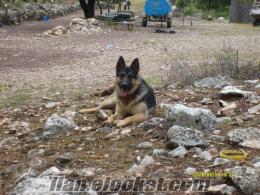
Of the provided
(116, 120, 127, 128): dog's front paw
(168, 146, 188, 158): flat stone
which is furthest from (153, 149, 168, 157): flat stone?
(116, 120, 127, 128): dog's front paw

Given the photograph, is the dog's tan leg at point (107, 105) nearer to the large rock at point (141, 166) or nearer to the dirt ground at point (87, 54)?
the dirt ground at point (87, 54)

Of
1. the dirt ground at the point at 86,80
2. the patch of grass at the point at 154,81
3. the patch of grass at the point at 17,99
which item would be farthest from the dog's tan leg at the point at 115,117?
the patch of grass at the point at 154,81

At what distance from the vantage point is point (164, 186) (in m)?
4.42

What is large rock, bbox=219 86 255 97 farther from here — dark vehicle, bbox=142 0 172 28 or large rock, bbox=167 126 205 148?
dark vehicle, bbox=142 0 172 28

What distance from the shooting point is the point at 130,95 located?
7.38 meters

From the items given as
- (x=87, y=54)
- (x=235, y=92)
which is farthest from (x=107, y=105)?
(x=87, y=54)

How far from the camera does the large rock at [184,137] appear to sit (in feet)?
17.6

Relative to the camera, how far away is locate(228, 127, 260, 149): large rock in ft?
17.3

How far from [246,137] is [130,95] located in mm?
2325

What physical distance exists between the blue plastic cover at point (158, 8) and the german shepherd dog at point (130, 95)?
70.4 feet

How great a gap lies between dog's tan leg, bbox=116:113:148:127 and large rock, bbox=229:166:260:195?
274cm

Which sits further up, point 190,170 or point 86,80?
point 190,170

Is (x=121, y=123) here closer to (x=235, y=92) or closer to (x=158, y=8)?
(x=235, y=92)

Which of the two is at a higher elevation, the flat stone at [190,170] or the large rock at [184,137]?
the large rock at [184,137]
